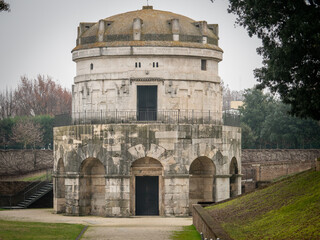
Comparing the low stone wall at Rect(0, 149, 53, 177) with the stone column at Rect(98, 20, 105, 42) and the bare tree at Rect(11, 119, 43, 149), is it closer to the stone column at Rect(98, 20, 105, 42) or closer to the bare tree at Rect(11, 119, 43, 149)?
the bare tree at Rect(11, 119, 43, 149)

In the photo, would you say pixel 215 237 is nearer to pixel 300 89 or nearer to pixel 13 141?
pixel 300 89

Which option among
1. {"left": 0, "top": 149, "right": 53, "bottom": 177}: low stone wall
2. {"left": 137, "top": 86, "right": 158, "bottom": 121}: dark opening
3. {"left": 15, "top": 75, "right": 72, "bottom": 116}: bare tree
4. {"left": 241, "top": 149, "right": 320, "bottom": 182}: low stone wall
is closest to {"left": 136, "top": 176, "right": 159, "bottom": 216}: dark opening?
{"left": 137, "top": 86, "right": 158, "bottom": 121}: dark opening

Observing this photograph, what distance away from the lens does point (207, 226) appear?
26.9 metres

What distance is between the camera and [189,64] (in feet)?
150

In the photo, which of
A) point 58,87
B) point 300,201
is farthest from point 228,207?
point 58,87

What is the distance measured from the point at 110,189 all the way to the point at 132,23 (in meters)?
10.9

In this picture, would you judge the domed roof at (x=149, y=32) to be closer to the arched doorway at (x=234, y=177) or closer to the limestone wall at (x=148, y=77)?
the limestone wall at (x=148, y=77)

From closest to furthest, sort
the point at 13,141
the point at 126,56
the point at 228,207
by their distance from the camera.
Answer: the point at 228,207, the point at 126,56, the point at 13,141

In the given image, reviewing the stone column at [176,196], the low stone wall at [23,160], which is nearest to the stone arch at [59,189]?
the stone column at [176,196]

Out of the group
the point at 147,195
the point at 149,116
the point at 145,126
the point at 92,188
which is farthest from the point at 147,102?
the point at 92,188

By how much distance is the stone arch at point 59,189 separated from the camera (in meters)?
46.1

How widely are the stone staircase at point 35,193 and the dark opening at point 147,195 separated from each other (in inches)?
394

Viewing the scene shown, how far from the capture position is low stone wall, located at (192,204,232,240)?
24184 millimetres

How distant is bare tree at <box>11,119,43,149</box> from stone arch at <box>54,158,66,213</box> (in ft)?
78.8
